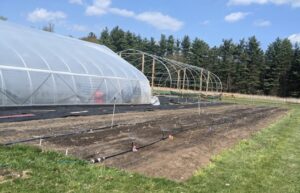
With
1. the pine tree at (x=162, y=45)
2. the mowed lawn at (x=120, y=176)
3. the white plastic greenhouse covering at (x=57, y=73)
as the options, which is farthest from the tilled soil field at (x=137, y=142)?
the pine tree at (x=162, y=45)

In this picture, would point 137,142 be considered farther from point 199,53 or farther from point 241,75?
point 199,53

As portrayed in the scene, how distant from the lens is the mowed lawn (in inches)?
255

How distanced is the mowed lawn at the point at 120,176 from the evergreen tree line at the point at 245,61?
74221 millimetres

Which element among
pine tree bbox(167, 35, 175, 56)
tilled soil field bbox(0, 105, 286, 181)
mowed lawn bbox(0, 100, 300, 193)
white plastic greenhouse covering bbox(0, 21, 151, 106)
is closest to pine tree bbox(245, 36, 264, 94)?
pine tree bbox(167, 35, 175, 56)

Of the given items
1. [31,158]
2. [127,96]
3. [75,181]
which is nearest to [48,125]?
[31,158]

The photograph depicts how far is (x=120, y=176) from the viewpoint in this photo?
7309 mm

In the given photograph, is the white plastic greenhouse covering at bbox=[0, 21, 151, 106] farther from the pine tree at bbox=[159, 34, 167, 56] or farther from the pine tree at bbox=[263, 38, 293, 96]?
the pine tree at bbox=[159, 34, 167, 56]

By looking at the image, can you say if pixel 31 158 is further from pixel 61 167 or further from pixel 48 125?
pixel 48 125

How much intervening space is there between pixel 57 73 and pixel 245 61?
74692 millimetres

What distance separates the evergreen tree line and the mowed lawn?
74.2 meters

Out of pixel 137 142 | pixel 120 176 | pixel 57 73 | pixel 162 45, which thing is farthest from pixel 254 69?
pixel 120 176

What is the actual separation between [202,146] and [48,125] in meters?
4.70

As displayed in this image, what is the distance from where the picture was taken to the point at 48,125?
1290cm

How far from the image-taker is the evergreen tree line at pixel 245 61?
282 ft
